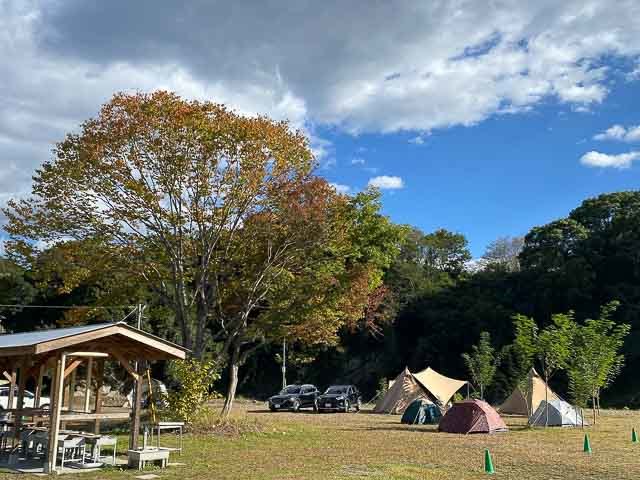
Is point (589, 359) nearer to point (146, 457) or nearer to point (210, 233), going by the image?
point (210, 233)

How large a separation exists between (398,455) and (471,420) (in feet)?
20.5

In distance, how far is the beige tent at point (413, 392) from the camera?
29.4m

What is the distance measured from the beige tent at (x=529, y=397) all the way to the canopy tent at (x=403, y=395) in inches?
144

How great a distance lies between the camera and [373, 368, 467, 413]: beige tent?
2941cm

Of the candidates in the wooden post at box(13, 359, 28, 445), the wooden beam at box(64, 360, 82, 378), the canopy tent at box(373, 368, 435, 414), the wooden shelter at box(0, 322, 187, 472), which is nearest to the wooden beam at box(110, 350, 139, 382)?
the wooden shelter at box(0, 322, 187, 472)

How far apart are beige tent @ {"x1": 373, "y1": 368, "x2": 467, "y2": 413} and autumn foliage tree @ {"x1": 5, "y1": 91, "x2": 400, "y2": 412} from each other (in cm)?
876

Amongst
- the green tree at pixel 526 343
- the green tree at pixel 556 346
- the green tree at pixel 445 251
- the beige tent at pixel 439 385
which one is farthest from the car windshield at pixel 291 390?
the green tree at pixel 445 251

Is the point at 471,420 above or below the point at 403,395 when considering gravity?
below

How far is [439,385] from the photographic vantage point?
99.6 feet

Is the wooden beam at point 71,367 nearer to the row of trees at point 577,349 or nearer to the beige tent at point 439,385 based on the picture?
the row of trees at point 577,349

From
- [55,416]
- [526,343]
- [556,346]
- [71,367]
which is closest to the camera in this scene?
[55,416]

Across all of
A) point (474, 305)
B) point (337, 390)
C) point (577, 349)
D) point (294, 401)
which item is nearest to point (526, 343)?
point (577, 349)

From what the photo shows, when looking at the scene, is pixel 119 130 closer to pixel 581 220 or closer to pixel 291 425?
pixel 291 425

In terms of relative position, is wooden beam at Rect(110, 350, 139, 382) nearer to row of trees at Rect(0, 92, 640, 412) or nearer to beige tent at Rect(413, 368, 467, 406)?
row of trees at Rect(0, 92, 640, 412)
